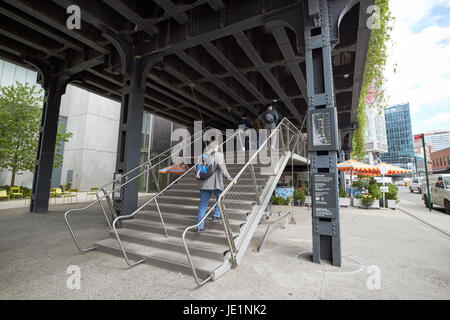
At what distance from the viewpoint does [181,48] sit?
6.52m

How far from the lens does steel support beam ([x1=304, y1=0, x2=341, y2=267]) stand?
12.9 ft

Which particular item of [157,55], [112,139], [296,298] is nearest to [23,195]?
[112,139]

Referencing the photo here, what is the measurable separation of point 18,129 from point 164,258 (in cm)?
1771

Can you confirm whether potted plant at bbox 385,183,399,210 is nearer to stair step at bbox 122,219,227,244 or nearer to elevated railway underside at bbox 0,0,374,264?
elevated railway underside at bbox 0,0,374,264

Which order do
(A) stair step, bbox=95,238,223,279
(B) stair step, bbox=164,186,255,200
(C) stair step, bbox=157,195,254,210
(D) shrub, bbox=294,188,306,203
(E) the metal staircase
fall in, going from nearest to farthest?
1. (A) stair step, bbox=95,238,223,279
2. (E) the metal staircase
3. (C) stair step, bbox=157,195,254,210
4. (B) stair step, bbox=164,186,255,200
5. (D) shrub, bbox=294,188,306,203

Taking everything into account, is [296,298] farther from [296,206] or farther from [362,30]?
[296,206]

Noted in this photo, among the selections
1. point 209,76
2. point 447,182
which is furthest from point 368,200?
point 209,76

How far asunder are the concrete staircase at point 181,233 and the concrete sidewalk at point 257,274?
0.62 ft

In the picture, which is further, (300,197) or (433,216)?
(300,197)

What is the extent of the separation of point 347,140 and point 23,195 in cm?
2352

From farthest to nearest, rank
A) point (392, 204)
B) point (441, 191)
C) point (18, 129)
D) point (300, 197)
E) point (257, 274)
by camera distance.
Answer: point (18, 129) → point (300, 197) → point (392, 204) → point (441, 191) → point (257, 274)

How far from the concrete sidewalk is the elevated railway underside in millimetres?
1111

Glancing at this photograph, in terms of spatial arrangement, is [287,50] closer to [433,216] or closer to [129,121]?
[129,121]

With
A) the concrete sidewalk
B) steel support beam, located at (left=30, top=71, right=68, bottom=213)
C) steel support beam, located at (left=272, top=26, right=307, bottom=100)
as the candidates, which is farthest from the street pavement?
steel support beam, located at (left=30, top=71, right=68, bottom=213)
